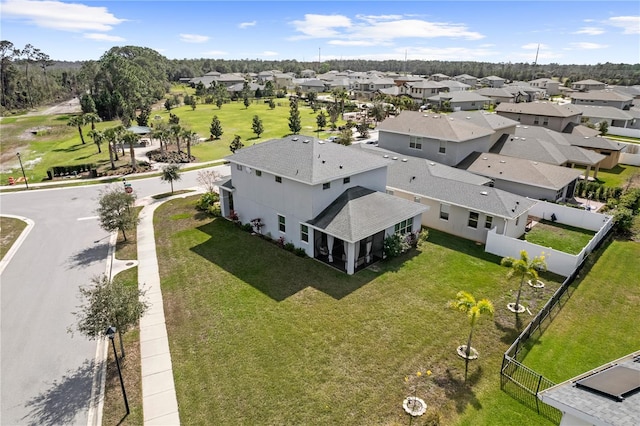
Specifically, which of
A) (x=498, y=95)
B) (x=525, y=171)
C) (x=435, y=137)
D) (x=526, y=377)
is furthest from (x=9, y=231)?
(x=498, y=95)

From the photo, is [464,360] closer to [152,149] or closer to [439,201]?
[439,201]

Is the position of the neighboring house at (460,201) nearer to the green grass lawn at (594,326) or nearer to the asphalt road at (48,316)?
the green grass lawn at (594,326)

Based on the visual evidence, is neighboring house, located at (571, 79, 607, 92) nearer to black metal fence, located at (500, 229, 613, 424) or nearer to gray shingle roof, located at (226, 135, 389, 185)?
gray shingle roof, located at (226, 135, 389, 185)

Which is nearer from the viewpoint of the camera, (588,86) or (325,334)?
(325,334)

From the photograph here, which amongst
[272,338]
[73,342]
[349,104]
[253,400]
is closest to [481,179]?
[272,338]

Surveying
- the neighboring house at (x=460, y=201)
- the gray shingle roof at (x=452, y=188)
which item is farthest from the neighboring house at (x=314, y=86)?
the neighboring house at (x=460, y=201)

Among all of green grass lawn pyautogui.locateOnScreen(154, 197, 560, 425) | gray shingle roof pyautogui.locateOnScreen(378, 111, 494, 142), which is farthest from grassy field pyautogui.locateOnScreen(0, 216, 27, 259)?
gray shingle roof pyautogui.locateOnScreen(378, 111, 494, 142)

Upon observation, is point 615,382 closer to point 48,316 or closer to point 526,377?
point 526,377
